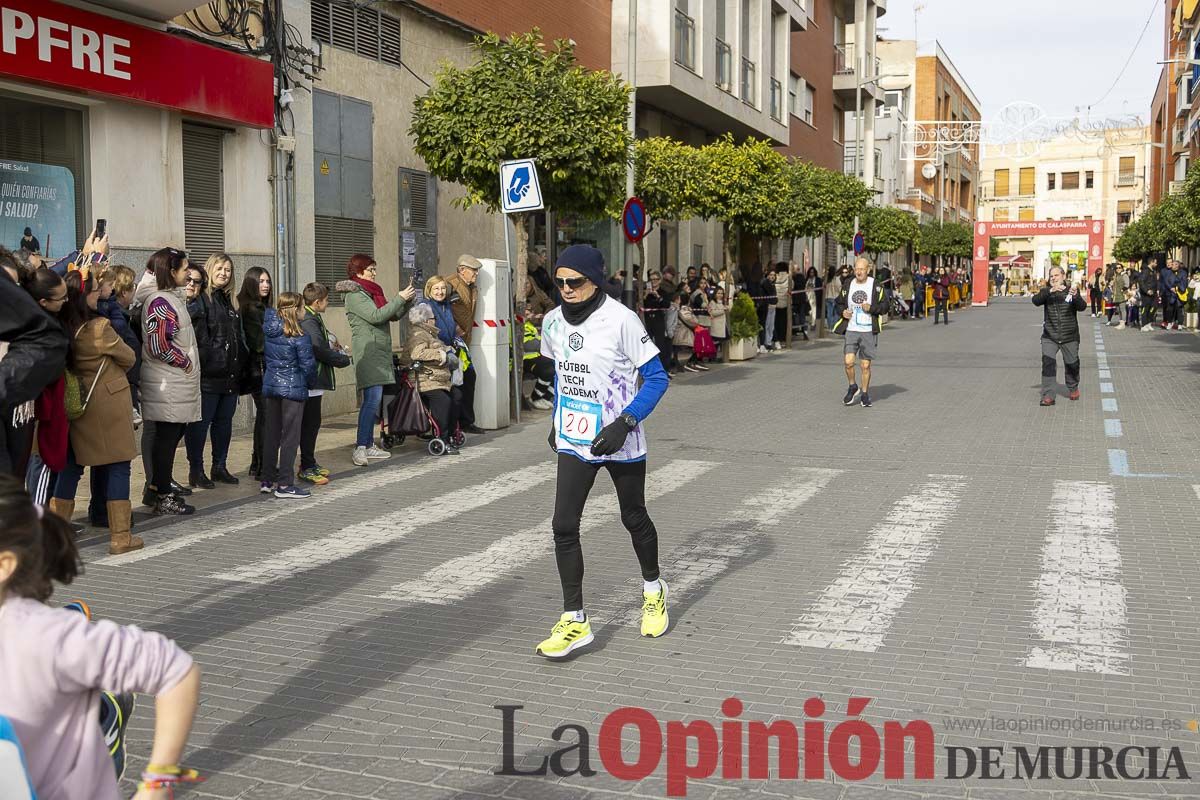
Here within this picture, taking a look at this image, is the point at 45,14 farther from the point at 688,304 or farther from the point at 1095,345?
the point at 1095,345

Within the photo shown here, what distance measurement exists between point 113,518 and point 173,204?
635 cm

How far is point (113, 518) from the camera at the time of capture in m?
7.51

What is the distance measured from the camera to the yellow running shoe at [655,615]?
5.82 m

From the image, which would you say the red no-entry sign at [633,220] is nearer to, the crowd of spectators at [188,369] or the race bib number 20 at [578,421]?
the crowd of spectators at [188,369]

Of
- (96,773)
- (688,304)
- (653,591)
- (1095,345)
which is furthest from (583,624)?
(1095,345)

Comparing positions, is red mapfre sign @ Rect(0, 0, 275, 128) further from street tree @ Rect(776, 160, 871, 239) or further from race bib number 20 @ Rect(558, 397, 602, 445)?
street tree @ Rect(776, 160, 871, 239)

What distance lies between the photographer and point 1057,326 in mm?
15195

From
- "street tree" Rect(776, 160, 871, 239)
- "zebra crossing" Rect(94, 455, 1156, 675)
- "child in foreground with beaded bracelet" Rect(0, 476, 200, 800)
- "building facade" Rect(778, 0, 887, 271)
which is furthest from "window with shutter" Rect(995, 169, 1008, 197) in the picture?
"child in foreground with beaded bracelet" Rect(0, 476, 200, 800)

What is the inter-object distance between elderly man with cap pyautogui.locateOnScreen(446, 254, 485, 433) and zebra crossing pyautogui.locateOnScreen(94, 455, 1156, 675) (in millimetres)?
2322

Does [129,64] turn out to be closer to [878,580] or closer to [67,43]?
[67,43]

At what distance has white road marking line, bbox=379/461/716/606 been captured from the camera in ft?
21.8

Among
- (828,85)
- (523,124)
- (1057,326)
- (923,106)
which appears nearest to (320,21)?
(523,124)

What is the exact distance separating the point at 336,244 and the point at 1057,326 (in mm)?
8894

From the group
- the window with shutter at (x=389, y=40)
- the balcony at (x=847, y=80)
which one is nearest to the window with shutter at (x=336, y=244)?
the window with shutter at (x=389, y=40)
